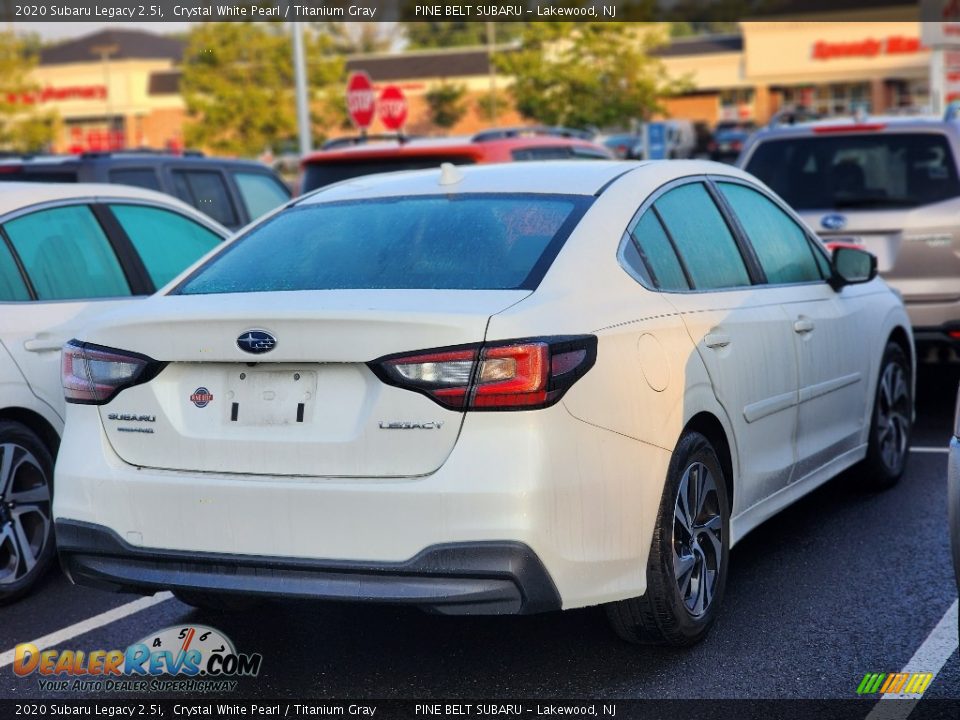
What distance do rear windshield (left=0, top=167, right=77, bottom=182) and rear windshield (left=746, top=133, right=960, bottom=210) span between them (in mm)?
4870

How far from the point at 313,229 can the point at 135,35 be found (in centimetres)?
10673

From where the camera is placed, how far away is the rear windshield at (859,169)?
941 cm

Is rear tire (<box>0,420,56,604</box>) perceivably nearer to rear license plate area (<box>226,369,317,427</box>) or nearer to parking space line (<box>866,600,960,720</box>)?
rear license plate area (<box>226,369,317,427</box>)

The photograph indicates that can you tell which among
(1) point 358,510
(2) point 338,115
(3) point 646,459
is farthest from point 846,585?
(2) point 338,115

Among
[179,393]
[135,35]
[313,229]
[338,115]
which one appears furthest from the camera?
[135,35]

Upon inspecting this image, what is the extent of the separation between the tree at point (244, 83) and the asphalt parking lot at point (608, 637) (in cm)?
4572

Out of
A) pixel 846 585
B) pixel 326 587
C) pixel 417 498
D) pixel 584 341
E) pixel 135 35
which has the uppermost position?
pixel 135 35

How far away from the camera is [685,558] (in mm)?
4785

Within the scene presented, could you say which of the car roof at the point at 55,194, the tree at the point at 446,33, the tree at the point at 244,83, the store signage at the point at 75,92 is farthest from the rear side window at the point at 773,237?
the tree at the point at 446,33

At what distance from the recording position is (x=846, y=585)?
563 centimetres

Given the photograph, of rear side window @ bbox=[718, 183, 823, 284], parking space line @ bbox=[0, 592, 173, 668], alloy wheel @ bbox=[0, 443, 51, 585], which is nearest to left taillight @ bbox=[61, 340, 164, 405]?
parking space line @ bbox=[0, 592, 173, 668]

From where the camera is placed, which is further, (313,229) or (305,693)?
(313,229)

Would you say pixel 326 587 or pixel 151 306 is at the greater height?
pixel 151 306

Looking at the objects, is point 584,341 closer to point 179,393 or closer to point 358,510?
point 358,510
